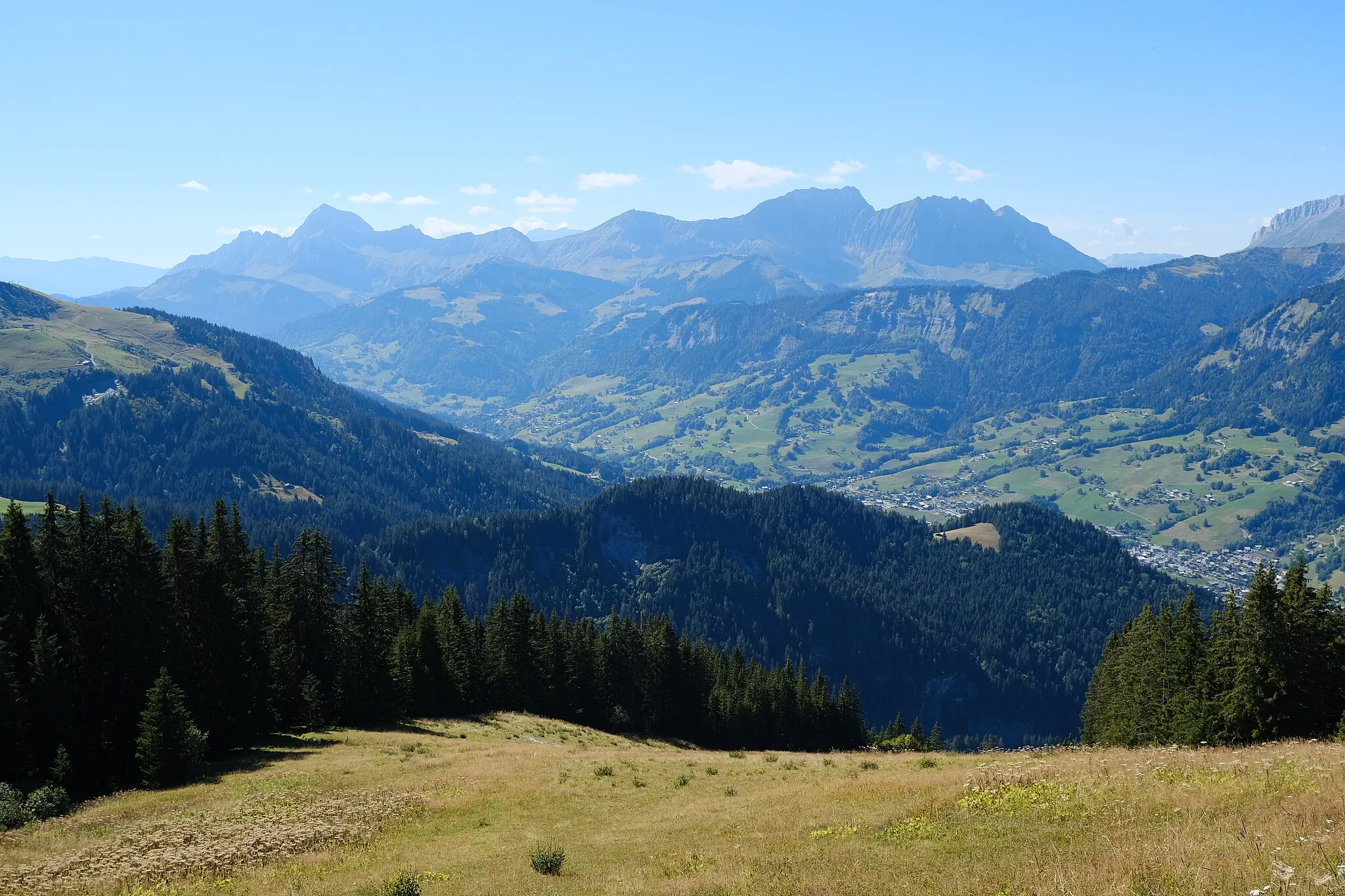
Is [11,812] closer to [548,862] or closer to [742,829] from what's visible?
[548,862]

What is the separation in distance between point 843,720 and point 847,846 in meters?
90.5

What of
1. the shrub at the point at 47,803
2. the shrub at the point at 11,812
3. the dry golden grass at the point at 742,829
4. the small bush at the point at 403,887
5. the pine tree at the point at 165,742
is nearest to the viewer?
the dry golden grass at the point at 742,829

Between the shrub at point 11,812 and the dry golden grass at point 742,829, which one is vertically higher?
the dry golden grass at point 742,829

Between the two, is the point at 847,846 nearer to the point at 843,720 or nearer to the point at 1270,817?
the point at 1270,817

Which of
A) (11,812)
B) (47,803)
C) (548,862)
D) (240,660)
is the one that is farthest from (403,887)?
(240,660)

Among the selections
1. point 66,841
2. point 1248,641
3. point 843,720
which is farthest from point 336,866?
point 843,720

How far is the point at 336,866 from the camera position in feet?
90.4

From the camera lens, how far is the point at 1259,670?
50219 millimetres

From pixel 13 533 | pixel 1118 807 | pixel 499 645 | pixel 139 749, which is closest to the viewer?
pixel 1118 807

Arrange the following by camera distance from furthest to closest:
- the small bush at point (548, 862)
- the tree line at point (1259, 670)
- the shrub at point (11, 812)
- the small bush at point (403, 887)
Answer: the tree line at point (1259, 670)
the shrub at point (11, 812)
the small bush at point (548, 862)
the small bush at point (403, 887)

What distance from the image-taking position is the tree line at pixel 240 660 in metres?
44.5

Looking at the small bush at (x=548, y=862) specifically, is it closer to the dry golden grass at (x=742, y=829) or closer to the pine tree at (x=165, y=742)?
the dry golden grass at (x=742, y=829)

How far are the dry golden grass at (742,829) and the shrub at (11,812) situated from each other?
1.79 m

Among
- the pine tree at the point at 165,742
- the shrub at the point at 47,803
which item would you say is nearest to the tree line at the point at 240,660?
the pine tree at the point at 165,742
